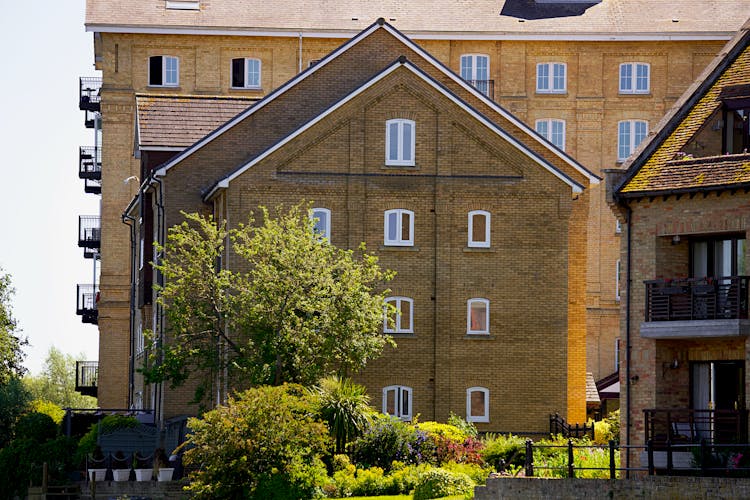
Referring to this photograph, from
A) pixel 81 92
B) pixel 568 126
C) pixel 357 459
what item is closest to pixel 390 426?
pixel 357 459

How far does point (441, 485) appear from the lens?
42.5 m

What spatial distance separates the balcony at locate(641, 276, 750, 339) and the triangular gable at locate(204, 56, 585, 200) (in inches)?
567

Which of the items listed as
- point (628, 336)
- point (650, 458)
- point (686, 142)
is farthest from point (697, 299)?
point (650, 458)

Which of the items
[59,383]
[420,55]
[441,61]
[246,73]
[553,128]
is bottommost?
[59,383]

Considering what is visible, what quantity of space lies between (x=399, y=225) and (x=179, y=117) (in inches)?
451

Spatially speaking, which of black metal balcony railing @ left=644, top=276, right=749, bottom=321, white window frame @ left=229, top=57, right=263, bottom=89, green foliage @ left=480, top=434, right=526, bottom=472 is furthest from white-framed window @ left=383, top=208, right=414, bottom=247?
white window frame @ left=229, top=57, right=263, bottom=89

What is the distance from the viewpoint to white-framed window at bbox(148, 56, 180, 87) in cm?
8588

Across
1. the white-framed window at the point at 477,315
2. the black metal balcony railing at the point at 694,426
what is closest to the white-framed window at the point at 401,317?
the white-framed window at the point at 477,315

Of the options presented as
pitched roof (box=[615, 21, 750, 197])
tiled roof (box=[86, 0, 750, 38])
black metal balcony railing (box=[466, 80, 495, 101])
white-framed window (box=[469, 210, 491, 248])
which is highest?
tiled roof (box=[86, 0, 750, 38])

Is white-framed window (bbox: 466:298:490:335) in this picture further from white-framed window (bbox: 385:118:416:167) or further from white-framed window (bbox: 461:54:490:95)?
white-framed window (bbox: 461:54:490:95)

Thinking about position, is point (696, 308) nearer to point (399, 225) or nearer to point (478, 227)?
Answer: point (478, 227)

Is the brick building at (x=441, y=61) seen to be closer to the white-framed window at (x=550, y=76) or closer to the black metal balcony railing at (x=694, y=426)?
the white-framed window at (x=550, y=76)

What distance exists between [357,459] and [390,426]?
4.61 feet

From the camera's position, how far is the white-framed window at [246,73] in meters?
86.1
